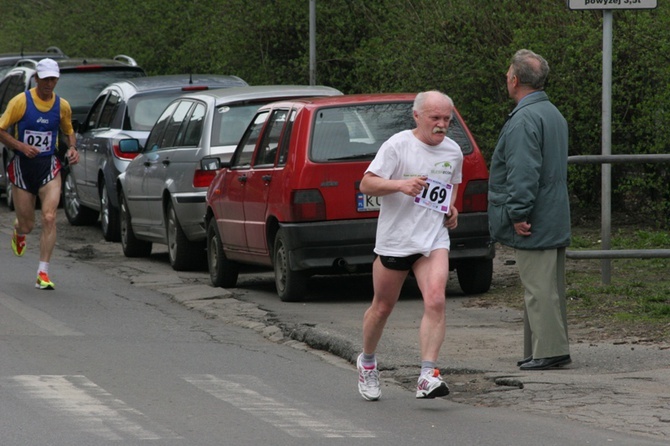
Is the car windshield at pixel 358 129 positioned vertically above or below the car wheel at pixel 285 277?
above

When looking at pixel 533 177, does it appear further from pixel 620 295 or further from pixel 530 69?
pixel 620 295

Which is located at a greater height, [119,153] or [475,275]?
[119,153]

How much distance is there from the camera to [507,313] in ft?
35.9

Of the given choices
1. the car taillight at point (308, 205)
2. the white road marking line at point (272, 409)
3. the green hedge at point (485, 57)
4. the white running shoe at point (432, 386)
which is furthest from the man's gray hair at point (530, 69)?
the green hedge at point (485, 57)

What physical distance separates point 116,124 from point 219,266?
4629 millimetres

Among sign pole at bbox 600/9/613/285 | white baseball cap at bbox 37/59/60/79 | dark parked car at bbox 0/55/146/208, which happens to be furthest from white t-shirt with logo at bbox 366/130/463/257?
dark parked car at bbox 0/55/146/208

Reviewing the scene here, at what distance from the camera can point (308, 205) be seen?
11.2 m

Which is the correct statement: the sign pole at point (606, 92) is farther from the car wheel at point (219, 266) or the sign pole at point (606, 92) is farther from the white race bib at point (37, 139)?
the white race bib at point (37, 139)

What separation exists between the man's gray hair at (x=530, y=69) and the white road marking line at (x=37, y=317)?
3.71 metres

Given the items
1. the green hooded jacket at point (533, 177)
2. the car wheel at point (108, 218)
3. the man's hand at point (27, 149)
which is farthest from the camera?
the car wheel at point (108, 218)

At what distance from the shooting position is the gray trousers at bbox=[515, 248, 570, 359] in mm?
8492

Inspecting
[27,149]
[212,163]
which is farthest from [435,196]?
[27,149]

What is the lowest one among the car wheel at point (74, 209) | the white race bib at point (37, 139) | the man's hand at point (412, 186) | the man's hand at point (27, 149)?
the car wheel at point (74, 209)

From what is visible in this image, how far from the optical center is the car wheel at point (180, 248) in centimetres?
1422
